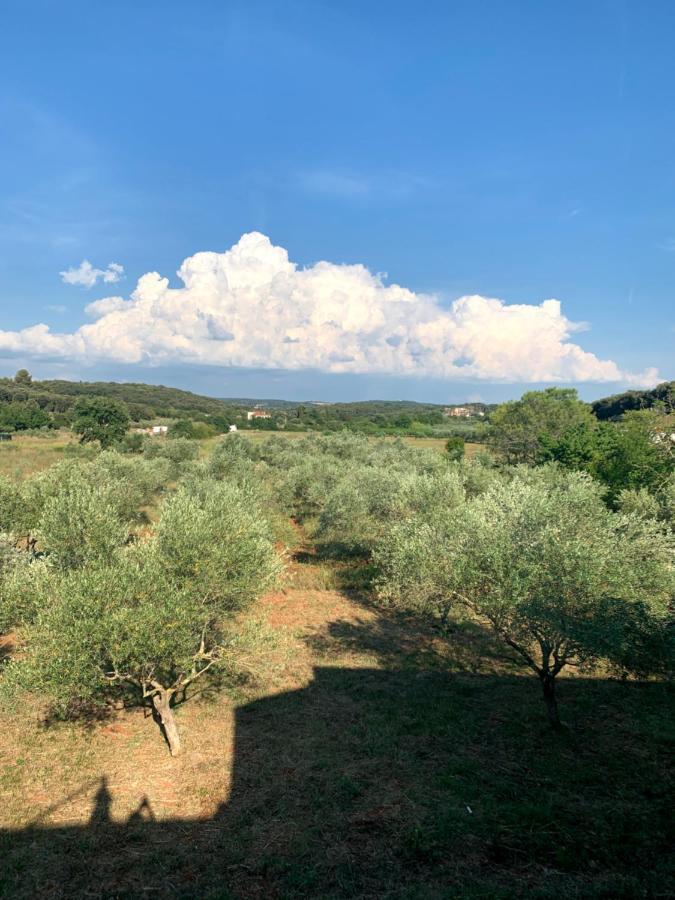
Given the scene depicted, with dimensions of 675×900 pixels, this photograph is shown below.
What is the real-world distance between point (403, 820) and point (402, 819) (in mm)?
45

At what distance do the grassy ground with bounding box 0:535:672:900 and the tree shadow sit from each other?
5cm

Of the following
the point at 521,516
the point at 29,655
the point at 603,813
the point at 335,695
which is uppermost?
the point at 521,516

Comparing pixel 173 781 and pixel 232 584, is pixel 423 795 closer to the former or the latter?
pixel 173 781

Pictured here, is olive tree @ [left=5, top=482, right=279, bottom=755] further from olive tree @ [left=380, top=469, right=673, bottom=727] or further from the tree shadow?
olive tree @ [left=380, top=469, right=673, bottom=727]

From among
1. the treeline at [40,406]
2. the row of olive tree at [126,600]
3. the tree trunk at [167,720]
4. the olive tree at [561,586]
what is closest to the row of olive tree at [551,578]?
the olive tree at [561,586]

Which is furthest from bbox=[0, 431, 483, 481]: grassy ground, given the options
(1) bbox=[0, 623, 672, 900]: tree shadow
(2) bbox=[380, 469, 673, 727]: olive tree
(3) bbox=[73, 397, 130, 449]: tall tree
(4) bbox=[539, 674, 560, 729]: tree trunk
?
(4) bbox=[539, 674, 560, 729]: tree trunk

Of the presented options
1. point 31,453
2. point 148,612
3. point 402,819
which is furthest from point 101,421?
point 402,819

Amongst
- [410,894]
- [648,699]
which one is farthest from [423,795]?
[648,699]

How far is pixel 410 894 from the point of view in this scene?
980 centimetres

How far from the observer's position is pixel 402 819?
12125 millimetres

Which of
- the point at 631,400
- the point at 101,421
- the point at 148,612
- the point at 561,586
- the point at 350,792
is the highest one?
the point at 631,400

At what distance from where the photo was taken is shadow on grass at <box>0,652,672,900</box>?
10.2 m

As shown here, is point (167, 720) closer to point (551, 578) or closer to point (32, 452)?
point (551, 578)

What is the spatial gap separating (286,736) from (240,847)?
495 centimetres
